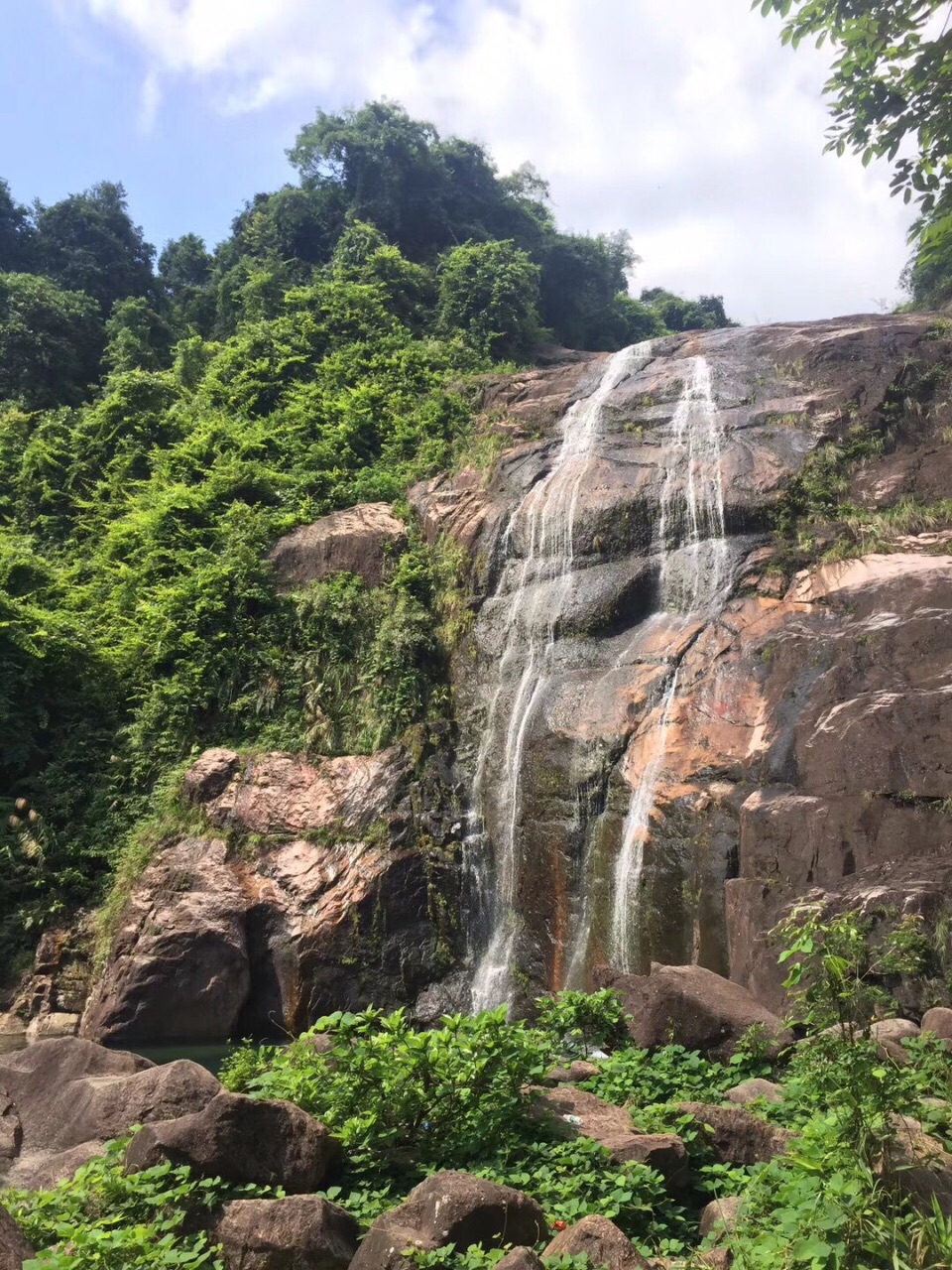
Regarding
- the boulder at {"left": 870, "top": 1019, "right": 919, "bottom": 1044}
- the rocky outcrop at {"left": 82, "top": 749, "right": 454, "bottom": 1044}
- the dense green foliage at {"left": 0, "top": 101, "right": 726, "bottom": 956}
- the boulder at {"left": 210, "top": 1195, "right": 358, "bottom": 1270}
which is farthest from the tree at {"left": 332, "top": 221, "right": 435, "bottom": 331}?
the boulder at {"left": 210, "top": 1195, "right": 358, "bottom": 1270}

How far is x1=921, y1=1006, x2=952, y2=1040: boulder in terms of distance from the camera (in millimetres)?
6339

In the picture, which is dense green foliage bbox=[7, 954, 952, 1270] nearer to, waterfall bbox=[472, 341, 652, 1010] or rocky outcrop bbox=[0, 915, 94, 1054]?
waterfall bbox=[472, 341, 652, 1010]

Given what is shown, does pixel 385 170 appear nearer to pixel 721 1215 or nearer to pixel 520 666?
pixel 520 666

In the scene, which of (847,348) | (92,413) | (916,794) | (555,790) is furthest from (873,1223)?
(92,413)

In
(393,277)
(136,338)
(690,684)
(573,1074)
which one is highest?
(393,277)

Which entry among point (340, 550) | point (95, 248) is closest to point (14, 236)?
point (95, 248)

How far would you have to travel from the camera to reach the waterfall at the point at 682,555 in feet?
35.0

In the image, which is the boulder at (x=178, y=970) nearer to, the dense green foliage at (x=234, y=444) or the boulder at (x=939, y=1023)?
the dense green foliage at (x=234, y=444)

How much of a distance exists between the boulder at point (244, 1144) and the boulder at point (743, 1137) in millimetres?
1991

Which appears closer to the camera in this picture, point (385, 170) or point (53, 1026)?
point (53, 1026)

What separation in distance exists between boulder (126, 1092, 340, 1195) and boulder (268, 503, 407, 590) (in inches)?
493

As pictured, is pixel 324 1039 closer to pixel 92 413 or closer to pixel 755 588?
pixel 755 588

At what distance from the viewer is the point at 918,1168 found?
3.67m

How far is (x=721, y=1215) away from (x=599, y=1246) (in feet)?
2.29
